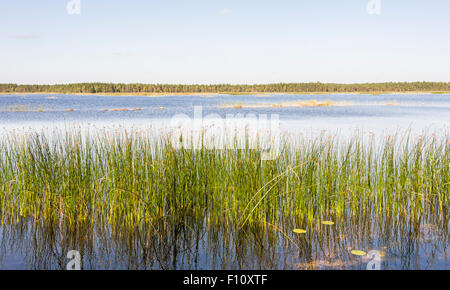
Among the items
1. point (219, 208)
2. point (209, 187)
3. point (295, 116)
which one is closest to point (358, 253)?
point (219, 208)

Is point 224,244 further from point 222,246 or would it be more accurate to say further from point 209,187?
point 209,187

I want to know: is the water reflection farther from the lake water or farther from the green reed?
the green reed

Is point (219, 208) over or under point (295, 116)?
under

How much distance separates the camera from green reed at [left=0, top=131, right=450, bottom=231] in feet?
12.6

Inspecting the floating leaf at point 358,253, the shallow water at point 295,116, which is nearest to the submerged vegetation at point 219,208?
the floating leaf at point 358,253


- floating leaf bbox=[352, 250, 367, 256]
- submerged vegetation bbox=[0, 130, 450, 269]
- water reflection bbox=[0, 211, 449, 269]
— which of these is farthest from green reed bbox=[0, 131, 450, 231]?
floating leaf bbox=[352, 250, 367, 256]

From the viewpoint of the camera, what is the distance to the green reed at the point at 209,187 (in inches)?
151

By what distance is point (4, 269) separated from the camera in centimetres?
310

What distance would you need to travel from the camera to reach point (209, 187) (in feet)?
13.2

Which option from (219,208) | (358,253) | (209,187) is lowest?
(358,253)

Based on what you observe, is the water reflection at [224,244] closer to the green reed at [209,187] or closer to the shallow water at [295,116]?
the green reed at [209,187]
